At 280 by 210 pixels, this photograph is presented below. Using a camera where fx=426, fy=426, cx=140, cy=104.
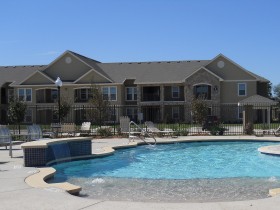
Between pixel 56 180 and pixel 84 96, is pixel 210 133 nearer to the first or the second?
pixel 56 180

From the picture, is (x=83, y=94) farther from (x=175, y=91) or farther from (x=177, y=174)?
(x=177, y=174)

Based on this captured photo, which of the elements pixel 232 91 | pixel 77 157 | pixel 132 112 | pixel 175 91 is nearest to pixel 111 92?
pixel 132 112

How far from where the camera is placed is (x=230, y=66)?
47812 mm

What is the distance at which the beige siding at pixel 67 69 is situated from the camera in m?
51.7

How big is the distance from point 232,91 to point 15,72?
28.5 metres

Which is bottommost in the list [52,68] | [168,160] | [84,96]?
[168,160]

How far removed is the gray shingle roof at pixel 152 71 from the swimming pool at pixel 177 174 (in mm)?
27391

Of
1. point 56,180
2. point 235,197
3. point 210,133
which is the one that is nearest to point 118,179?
point 56,180

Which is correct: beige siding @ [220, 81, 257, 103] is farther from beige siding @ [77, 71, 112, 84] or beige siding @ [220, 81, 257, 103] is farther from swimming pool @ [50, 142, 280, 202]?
swimming pool @ [50, 142, 280, 202]

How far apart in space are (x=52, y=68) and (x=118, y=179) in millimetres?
42375

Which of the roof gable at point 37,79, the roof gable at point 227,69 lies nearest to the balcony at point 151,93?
the roof gable at point 227,69

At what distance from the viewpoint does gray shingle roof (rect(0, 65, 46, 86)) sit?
2149 inches

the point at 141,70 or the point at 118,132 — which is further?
the point at 141,70

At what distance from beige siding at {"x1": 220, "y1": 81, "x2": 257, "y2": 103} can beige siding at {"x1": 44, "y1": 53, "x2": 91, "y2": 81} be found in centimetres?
1635
